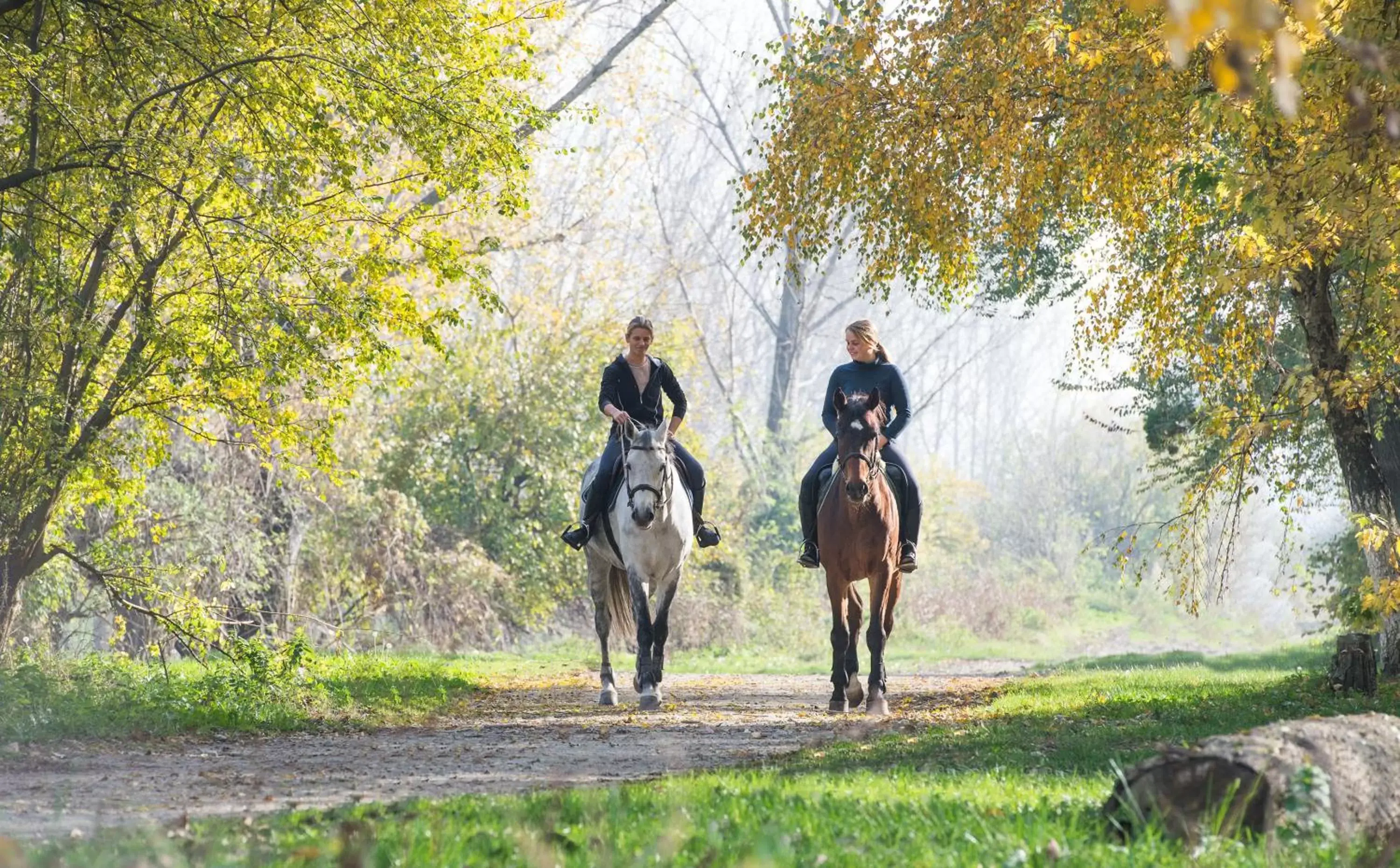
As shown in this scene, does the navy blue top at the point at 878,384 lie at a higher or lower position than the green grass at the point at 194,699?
higher

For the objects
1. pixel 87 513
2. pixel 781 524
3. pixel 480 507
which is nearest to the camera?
pixel 87 513

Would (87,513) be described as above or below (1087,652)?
above

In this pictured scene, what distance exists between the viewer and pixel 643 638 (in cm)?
1270

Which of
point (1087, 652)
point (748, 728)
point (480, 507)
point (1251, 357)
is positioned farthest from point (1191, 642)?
point (748, 728)

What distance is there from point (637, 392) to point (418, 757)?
16.1ft

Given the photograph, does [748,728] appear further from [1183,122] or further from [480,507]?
[480,507]

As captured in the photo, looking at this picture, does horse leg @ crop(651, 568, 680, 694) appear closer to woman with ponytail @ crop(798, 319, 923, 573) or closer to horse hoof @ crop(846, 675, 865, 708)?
woman with ponytail @ crop(798, 319, 923, 573)

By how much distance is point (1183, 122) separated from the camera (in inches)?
453

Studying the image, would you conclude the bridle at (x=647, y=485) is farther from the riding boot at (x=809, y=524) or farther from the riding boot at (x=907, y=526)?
the riding boot at (x=907, y=526)

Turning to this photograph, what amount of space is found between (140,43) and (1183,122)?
8.76 meters

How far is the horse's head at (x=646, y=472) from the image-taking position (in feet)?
39.7

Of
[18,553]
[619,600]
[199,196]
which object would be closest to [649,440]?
[619,600]

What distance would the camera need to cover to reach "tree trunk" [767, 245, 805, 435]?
42781mm

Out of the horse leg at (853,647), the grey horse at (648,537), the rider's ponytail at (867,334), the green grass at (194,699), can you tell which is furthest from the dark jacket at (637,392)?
the green grass at (194,699)
